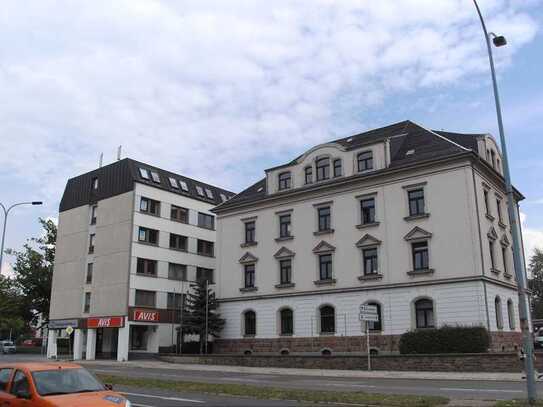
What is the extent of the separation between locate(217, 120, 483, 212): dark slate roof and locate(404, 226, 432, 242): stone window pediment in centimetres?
434

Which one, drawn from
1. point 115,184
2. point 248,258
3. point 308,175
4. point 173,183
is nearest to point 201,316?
point 248,258

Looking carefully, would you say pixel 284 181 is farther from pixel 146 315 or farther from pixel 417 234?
pixel 146 315

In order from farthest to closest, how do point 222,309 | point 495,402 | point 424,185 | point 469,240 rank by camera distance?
point 222,309 → point 424,185 → point 469,240 → point 495,402

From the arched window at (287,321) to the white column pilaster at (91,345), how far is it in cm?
1815

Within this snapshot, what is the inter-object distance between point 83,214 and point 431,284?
1355 inches

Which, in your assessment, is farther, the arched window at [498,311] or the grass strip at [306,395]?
the arched window at [498,311]

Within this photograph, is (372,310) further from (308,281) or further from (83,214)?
(83,214)

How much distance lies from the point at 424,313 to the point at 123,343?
79.3ft

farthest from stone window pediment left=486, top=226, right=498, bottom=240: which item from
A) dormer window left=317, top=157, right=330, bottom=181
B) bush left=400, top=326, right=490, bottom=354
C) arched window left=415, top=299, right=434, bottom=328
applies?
dormer window left=317, top=157, right=330, bottom=181

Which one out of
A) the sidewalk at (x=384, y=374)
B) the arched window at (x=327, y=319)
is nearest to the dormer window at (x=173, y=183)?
the arched window at (x=327, y=319)

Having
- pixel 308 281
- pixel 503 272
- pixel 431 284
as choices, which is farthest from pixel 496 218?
pixel 308 281

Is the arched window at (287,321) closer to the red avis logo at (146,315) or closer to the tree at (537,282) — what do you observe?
the red avis logo at (146,315)

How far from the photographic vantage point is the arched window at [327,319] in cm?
3851

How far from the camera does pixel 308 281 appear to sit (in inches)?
1591
